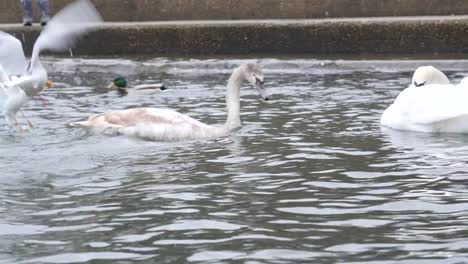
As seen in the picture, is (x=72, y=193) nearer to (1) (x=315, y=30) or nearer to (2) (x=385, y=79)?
(2) (x=385, y=79)

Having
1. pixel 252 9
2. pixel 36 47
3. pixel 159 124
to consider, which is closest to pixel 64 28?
pixel 36 47

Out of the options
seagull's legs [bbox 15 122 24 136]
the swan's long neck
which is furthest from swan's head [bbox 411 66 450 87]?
seagull's legs [bbox 15 122 24 136]

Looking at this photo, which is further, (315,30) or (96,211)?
(315,30)

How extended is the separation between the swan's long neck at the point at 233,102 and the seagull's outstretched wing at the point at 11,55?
84.2 inches

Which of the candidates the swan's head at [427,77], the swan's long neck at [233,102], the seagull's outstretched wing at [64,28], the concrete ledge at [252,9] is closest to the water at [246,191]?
the swan's long neck at [233,102]

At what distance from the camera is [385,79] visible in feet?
46.6

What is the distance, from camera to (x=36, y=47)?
10.6m

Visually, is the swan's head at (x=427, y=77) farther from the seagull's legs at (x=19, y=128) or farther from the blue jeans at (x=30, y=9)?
the blue jeans at (x=30, y=9)

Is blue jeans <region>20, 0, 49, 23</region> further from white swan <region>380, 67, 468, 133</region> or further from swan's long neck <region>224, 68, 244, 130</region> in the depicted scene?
white swan <region>380, 67, 468, 133</region>

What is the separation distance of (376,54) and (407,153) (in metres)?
8.78

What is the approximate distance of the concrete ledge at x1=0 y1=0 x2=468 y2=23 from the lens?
739 inches

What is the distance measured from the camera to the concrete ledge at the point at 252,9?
18781 mm

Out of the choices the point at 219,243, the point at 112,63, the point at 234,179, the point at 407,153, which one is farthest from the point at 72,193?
the point at 112,63

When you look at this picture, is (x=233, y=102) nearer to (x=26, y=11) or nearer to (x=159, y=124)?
(x=159, y=124)
